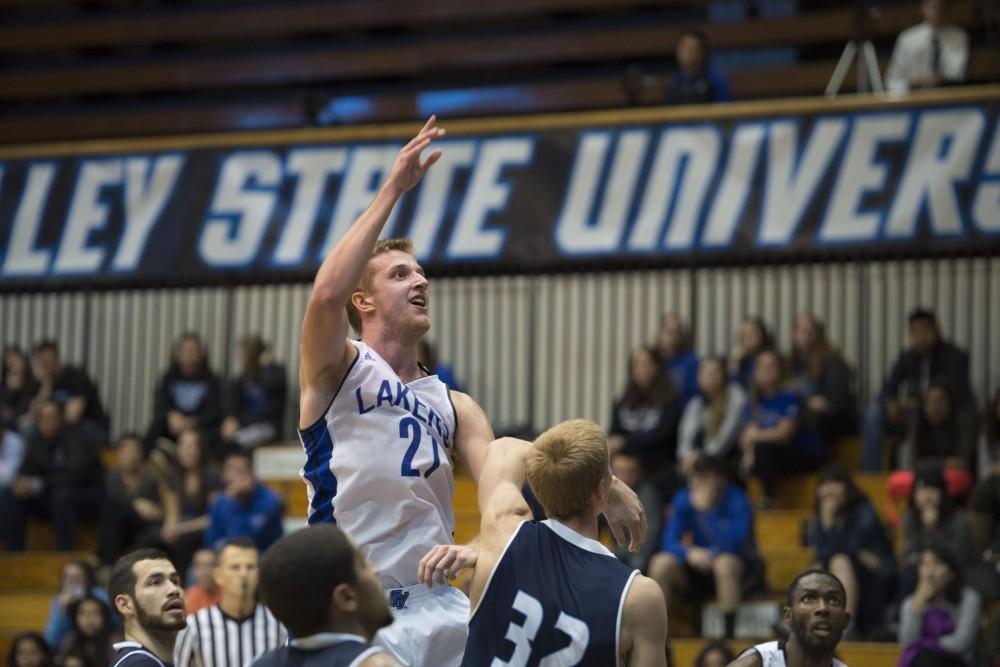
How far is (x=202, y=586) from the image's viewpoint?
32.4ft

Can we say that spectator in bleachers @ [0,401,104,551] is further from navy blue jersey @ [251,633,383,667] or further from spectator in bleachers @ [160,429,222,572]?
navy blue jersey @ [251,633,383,667]

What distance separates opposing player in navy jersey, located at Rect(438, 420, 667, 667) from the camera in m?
4.33

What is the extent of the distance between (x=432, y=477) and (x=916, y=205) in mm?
6732

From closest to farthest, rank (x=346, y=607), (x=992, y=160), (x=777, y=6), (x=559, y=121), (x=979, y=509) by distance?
(x=346, y=607)
(x=979, y=509)
(x=992, y=160)
(x=559, y=121)
(x=777, y=6)

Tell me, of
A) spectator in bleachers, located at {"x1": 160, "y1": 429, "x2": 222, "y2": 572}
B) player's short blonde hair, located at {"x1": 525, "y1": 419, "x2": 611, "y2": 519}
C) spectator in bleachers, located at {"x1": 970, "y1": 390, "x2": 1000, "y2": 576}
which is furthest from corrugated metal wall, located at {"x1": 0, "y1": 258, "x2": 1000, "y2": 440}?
player's short blonde hair, located at {"x1": 525, "y1": 419, "x2": 611, "y2": 519}

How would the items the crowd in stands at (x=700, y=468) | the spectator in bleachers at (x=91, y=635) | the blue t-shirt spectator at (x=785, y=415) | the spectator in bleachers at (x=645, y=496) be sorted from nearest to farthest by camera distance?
the crowd in stands at (x=700, y=468), the spectator in bleachers at (x=91, y=635), the spectator in bleachers at (x=645, y=496), the blue t-shirt spectator at (x=785, y=415)

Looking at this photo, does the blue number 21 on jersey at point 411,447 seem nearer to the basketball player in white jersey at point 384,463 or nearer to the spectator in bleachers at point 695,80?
the basketball player in white jersey at point 384,463

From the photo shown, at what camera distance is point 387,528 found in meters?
5.00

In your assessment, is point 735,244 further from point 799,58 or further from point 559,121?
point 799,58

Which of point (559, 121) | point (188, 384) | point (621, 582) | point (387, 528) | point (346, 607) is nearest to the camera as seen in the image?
point (346, 607)

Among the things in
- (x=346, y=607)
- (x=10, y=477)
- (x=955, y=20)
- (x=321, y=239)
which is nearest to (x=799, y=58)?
(x=955, y=20)

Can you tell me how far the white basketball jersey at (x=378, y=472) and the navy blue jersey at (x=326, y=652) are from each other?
4.44ft

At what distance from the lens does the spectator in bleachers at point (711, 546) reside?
9.87 m

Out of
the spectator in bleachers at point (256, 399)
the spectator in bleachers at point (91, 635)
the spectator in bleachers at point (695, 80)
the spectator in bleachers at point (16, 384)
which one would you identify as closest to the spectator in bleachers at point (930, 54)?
the spectator in bleachers at point (695, 80)
